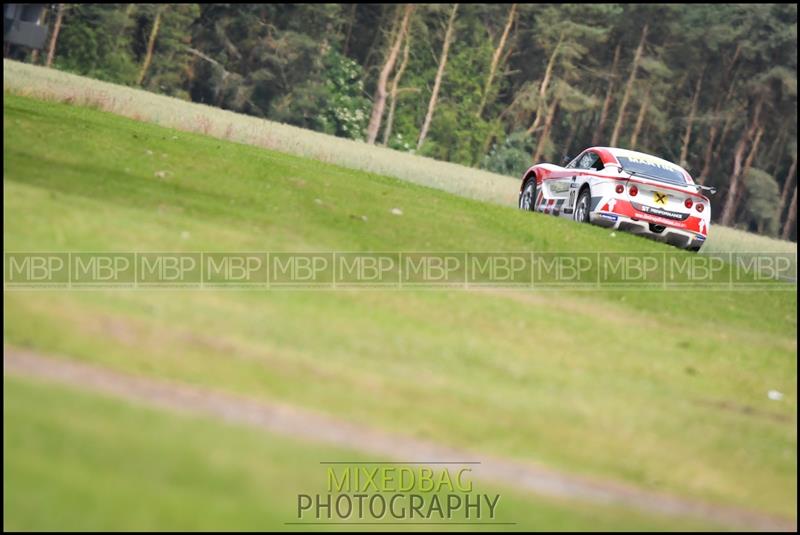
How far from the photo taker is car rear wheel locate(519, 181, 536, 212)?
25.7m

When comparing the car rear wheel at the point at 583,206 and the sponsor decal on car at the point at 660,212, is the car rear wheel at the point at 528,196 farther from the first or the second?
the sponsor decal on car at the point at 660,212

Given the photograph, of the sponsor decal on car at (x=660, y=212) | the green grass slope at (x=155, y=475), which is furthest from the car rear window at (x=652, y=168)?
the green grass slope at (x=155, y=475)

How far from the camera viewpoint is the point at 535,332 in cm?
1442

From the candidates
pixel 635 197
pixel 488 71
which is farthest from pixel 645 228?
pixel 488 71

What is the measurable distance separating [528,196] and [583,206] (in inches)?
115

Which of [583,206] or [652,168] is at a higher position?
[652,168]

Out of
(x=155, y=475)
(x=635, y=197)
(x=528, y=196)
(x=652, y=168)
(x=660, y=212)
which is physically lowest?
(x=155, y=475)

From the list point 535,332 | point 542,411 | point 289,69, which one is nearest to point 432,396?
point 542,411

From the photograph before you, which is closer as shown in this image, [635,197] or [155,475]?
[155,475]

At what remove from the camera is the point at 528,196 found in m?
26.0

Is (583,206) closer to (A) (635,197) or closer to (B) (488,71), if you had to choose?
(A) (635,197)

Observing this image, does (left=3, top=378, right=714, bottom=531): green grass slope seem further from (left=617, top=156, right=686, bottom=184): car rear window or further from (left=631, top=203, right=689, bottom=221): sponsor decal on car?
(left=617, top=156, right=686, bottom=184): car rear window

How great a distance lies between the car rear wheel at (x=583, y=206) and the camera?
75.4ft

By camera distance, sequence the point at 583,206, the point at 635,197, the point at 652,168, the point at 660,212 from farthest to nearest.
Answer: the point at 652,168 < the point at 583,206 < the point at 660,212 < the point at 635,197
